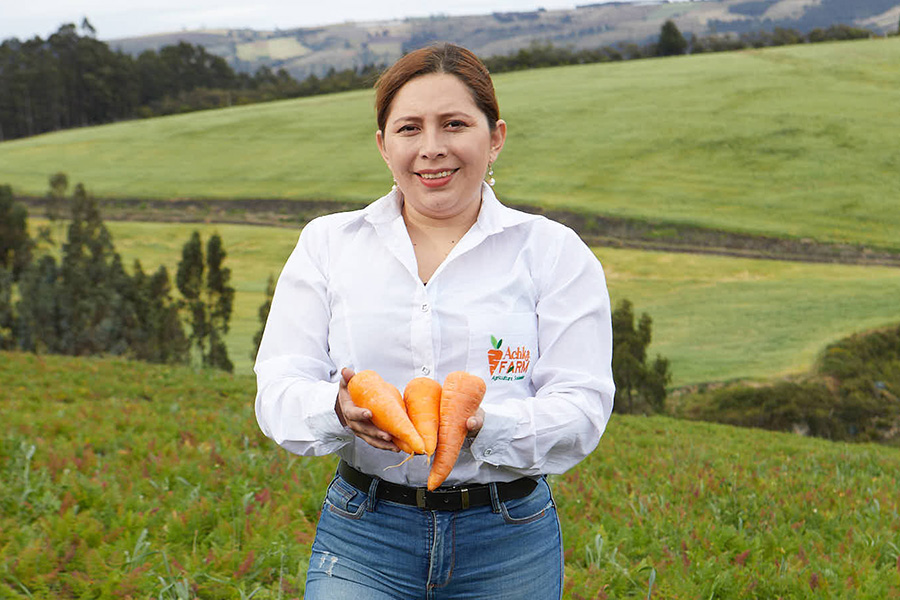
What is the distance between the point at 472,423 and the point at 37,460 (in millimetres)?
5777

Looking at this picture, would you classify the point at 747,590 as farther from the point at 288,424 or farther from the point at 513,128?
the point at 513,128

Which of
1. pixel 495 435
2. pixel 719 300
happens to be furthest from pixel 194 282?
pixel 495 435

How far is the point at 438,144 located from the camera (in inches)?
115

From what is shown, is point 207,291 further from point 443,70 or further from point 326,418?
point 326,418

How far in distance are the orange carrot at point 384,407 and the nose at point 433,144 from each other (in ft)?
2.46

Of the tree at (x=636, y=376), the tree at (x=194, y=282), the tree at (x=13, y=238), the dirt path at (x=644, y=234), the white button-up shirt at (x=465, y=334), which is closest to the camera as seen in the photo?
the white button-up shirt at (x=465, y=334)

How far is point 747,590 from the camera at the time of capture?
5344 millimetres

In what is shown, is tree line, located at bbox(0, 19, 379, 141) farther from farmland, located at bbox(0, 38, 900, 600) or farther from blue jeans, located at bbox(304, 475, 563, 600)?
blue jeans, located at bbox(304, 475, 563, 600)

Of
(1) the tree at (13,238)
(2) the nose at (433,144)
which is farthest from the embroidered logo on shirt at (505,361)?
(1) the tree at (13,238)

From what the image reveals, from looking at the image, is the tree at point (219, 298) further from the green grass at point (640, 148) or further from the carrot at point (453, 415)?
the green grass at point (640, 148)

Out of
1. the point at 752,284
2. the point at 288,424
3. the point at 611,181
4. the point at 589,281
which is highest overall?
the point at 589,281

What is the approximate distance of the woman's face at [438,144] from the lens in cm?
293

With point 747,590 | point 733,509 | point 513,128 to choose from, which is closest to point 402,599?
point 747,590

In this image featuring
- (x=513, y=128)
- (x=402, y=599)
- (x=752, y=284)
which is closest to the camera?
(x=402, y=599)
